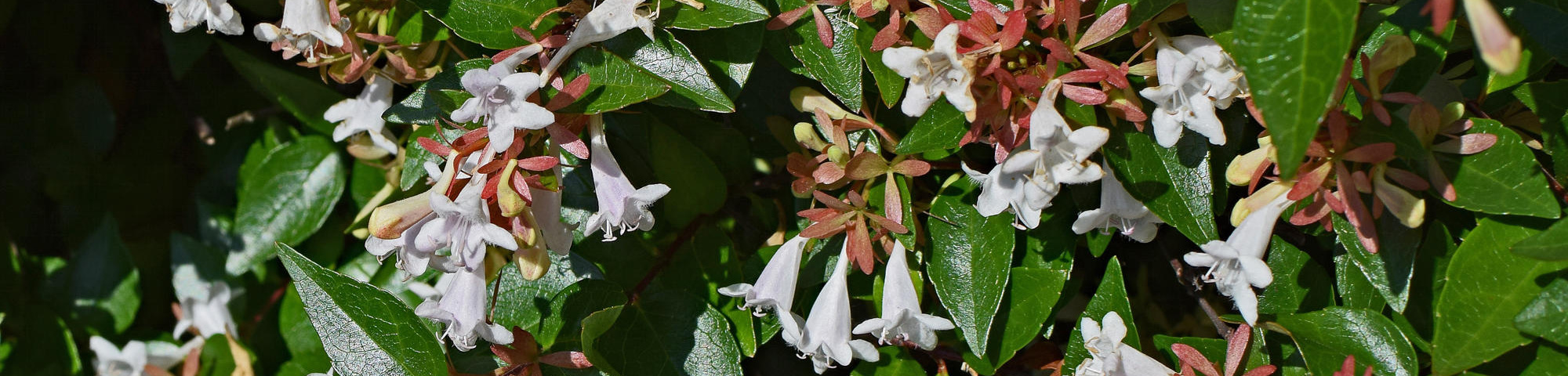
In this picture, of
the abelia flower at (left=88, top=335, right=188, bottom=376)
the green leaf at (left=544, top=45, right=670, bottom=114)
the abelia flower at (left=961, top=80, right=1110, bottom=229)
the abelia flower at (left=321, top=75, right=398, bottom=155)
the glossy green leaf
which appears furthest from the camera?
the abelia flower at (left=88, top=335, right=188, bottom=376)

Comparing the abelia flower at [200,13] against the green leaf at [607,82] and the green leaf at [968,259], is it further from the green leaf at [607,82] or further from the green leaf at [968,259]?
the green leaf at [968,259]

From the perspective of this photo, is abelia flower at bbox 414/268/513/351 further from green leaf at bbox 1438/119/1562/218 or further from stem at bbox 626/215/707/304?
green leaf at bbox 1438/119/1562/218

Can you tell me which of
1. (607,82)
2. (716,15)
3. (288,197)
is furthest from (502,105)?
(288,197)

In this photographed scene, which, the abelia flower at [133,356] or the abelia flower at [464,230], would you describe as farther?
the abelia flower at [133,356]

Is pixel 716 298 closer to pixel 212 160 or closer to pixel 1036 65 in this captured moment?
pixel 1036 65

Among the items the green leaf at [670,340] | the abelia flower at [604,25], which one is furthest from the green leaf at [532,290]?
Result: the abelia flower at [604,25]

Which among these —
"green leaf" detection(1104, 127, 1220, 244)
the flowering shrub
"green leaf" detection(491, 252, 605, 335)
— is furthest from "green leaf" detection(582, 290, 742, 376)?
"green leaf" detection(1104, 127, 1220, 244)

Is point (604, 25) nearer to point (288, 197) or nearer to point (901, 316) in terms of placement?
point (901, 316)
